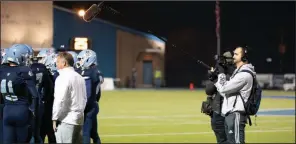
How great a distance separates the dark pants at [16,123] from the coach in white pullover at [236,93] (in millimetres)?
2859

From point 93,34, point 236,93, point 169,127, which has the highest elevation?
point 93,34

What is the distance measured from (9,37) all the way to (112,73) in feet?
46.6

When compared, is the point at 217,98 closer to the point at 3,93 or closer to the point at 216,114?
the point at 216,114

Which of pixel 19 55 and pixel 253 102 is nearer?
pixel 19 55

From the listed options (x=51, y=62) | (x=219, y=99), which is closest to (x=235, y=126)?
(x=219, y=99)

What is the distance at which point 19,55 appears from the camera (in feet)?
29.8

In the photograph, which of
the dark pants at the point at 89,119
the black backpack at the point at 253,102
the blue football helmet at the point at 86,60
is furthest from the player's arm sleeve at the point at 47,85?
the black backpack at the point at 253,102

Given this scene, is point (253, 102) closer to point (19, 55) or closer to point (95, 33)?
point (19, 55)

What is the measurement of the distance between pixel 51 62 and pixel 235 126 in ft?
12.0

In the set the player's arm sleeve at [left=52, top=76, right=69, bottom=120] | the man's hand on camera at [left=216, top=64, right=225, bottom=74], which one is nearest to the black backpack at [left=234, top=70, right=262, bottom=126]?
the man's hand on camera at [left=216, top=64, right=225, bottom=74]

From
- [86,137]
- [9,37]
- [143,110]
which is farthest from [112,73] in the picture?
[86,137]

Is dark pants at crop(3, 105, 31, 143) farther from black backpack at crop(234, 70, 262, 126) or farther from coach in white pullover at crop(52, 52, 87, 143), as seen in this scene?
black backpack at crop(234, 70, 262, 126)

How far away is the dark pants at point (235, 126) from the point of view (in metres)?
9.43

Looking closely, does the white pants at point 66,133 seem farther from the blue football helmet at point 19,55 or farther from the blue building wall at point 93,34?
the blue building wall at point 93,34
